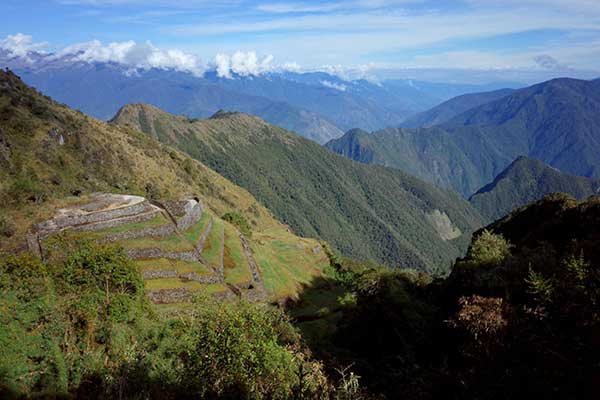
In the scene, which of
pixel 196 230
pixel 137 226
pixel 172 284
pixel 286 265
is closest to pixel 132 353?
pixel 172 284

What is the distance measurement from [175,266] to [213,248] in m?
8.80

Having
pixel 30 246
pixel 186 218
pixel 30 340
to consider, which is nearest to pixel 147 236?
pixel 186 218

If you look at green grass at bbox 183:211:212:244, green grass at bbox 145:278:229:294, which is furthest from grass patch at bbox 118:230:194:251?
green grass at bbox 145:278:229:294

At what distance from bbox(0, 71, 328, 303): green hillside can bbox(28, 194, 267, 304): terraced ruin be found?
12 cm

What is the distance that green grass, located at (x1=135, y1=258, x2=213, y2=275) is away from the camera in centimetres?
4231

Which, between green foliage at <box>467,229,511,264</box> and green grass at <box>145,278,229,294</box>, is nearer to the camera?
green foliage at <box>467,229,511,264</box>

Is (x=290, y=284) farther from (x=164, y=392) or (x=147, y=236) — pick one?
(x=164, y=392)

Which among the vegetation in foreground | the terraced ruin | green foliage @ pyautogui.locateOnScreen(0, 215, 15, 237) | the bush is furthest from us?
the bush

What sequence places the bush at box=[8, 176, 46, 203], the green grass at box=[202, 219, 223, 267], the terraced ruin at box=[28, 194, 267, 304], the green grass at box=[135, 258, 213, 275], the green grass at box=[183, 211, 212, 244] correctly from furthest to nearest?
the bush at box=[8, 176, 46, 203]
the green grass at box=[183, 211, 212, 244]
the green grass at box=[202, 219, 223, 267]
the green grass at box=[135, 258, 213, 275]
the terraced ruin at box=[28, 194, 267, 304]

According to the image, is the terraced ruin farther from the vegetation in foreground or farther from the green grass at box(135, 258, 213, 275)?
the vegetation in foreground

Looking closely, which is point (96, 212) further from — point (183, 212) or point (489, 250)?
point (489, 250)

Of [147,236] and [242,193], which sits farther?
[242,193]

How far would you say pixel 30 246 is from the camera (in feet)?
130

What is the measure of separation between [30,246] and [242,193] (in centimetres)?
13516
